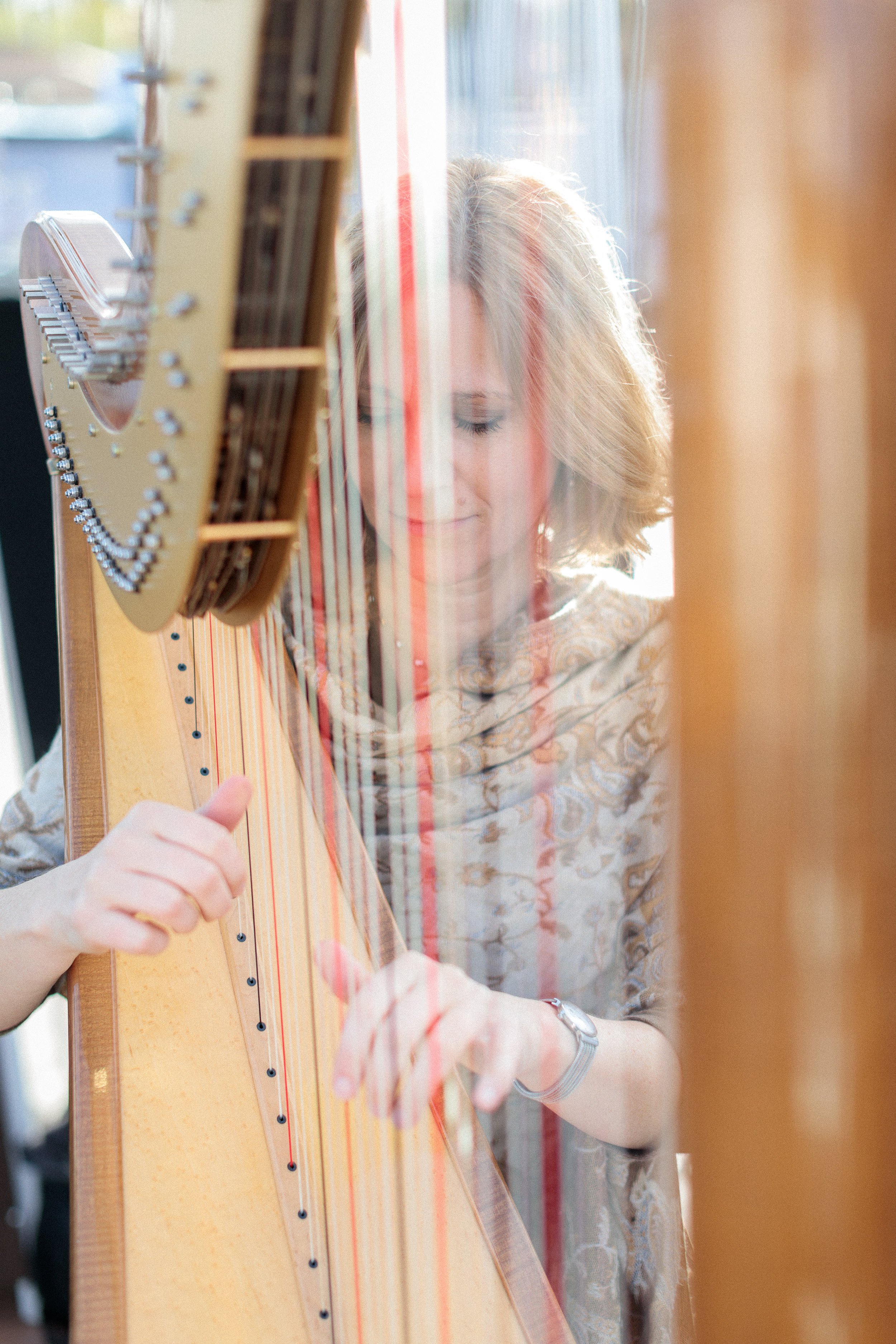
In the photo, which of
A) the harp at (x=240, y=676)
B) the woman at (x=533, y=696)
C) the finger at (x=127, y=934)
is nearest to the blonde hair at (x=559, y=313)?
the woman at (x=533, y=696)

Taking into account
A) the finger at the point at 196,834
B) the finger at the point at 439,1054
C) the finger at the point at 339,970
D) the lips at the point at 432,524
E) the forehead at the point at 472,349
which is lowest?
the finger at the point at 439,1054

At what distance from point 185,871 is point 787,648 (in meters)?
0.48

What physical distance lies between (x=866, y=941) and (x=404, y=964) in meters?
0.35

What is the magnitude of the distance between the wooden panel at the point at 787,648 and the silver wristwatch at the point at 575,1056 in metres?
0.53

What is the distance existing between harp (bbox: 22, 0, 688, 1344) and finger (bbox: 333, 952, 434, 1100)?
0.57 ft

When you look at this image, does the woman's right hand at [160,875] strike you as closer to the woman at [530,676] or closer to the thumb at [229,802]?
the thumb at [229,802]

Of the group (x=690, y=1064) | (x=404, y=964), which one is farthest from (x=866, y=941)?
(x=404, y=964)

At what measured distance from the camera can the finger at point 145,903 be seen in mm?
655

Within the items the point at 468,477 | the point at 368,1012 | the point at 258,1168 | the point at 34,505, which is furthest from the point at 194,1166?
the point at 34,505

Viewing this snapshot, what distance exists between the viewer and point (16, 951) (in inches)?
34.3

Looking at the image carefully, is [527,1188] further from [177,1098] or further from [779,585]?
[779,585]

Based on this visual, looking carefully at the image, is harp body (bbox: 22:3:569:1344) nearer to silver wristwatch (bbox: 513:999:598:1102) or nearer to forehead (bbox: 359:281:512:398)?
silver wristwatch (bbox: 513:999:598:1102)

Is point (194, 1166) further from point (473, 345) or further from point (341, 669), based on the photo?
point (473, 345)

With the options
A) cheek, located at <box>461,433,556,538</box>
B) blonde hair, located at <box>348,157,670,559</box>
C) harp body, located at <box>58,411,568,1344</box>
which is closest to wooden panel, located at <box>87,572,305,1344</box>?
harp body, located at <box>58,411,568,1344</box>
